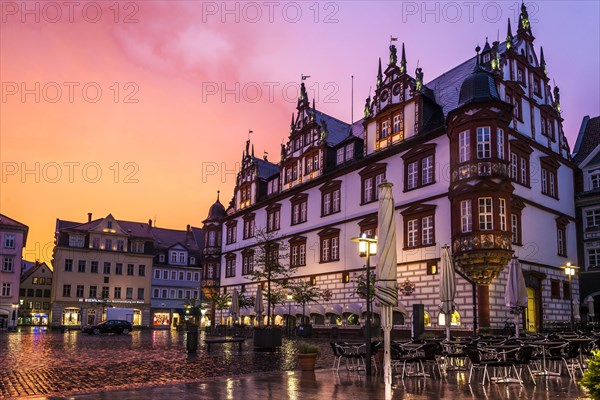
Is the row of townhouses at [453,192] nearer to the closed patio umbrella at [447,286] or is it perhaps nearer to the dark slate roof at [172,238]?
the closed patio umbrella at [447,286]

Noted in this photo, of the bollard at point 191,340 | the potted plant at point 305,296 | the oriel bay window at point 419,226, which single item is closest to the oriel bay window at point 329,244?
the potted plant at point 305,296

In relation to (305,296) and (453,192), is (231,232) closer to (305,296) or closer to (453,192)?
(305,296)

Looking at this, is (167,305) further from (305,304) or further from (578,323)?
(578,323)

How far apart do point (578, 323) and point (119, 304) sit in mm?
59910

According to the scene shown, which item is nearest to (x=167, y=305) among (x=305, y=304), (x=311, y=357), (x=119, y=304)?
(x=119, y=304)

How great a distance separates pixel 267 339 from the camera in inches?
1008

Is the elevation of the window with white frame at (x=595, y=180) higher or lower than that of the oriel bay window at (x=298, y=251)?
higher

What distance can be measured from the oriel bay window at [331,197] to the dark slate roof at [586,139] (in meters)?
16.6

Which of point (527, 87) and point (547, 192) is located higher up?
point (527, 87)

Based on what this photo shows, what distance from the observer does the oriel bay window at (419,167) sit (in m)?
34.8

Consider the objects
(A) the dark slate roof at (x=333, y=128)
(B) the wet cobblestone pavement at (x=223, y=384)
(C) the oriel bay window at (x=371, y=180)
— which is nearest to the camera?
(B) the wet cobblestone pavement at (x=223, y=384)

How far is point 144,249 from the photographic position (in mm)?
83312

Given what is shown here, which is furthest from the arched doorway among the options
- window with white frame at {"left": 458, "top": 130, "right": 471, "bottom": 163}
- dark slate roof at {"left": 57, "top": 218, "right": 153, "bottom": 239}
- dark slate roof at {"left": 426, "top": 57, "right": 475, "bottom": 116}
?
dark slate roof at {"left": 57, "top": 218, "right": 153, "bottom": 239}

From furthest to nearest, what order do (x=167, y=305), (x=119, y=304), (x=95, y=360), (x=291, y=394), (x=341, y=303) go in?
(x=167, y=305) < (x=119, y=304) < (x=341, y=303) < (x=95, y=360) < (x=291, y=394)
